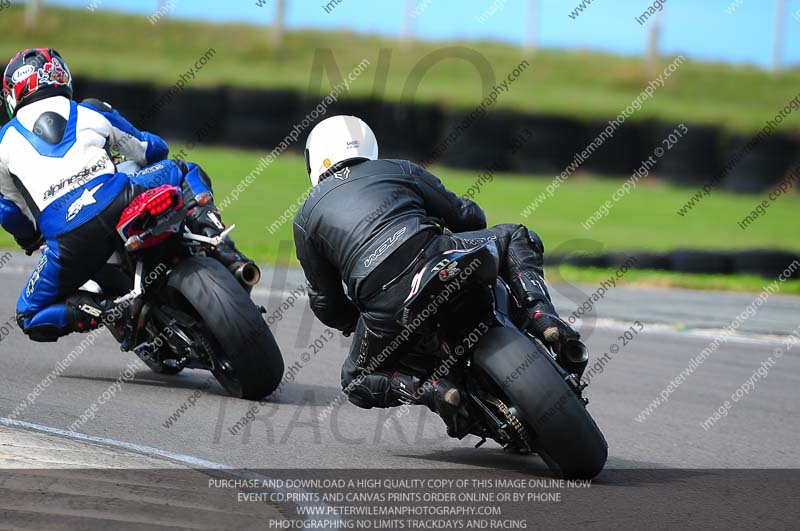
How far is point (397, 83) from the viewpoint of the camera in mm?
28844

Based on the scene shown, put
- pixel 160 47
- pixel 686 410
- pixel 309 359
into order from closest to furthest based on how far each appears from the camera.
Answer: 1. pixel 686 410
2. pixel 309 359
3. pixel 160 47

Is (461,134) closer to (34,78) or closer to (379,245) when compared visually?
(34,78)

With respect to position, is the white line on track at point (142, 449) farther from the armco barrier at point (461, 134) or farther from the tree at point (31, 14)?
the tree at point (31, 14)

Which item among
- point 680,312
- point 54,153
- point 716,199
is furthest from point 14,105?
point 716,199

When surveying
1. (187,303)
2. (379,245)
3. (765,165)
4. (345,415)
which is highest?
(379,245)

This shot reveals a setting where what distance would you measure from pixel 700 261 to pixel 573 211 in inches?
245

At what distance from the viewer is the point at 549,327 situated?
515 centimetres

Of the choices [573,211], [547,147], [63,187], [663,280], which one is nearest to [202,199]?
[63,187]

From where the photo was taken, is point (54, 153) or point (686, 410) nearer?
point (54, 153)

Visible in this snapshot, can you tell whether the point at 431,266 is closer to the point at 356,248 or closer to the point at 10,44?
the point at 356,248

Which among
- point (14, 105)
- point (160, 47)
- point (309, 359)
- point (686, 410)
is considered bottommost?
point (160, 47)

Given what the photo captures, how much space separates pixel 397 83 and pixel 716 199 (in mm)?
8836

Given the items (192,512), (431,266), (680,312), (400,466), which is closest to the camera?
(192,512)

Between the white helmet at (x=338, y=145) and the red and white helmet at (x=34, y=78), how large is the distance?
198cm
